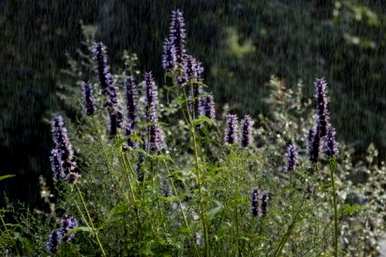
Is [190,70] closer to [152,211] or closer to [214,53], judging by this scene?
[152,211]

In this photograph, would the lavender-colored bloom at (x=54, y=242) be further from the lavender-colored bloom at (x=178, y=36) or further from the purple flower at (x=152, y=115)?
the lavender-colored bloom at (x=178, y=36)

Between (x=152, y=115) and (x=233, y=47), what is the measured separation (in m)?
5.17

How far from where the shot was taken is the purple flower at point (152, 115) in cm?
344

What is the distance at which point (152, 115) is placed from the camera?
11.4 ft

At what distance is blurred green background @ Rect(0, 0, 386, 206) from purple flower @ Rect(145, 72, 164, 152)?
4.30 m

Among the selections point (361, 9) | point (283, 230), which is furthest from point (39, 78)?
point (283, 230)

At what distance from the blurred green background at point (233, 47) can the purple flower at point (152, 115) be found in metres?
4.30

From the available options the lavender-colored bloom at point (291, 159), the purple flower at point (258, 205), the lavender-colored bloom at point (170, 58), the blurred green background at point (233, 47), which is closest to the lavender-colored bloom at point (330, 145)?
the lavender-colored bloom at point (291, 159)

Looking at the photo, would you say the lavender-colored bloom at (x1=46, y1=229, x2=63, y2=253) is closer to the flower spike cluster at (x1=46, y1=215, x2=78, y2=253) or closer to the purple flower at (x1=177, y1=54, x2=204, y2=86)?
the flower spike cluster at (x1=46, y1=215, x2=78, y2=253)

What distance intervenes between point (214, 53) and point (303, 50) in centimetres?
97

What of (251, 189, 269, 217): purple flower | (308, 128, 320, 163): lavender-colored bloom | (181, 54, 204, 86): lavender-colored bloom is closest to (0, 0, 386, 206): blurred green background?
(251, 189, 269, 217): purple flower

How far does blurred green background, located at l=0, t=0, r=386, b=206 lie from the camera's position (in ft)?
26.5

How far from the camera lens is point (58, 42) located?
341 inches

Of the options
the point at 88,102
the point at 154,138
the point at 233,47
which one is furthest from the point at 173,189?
the point at 233,47
